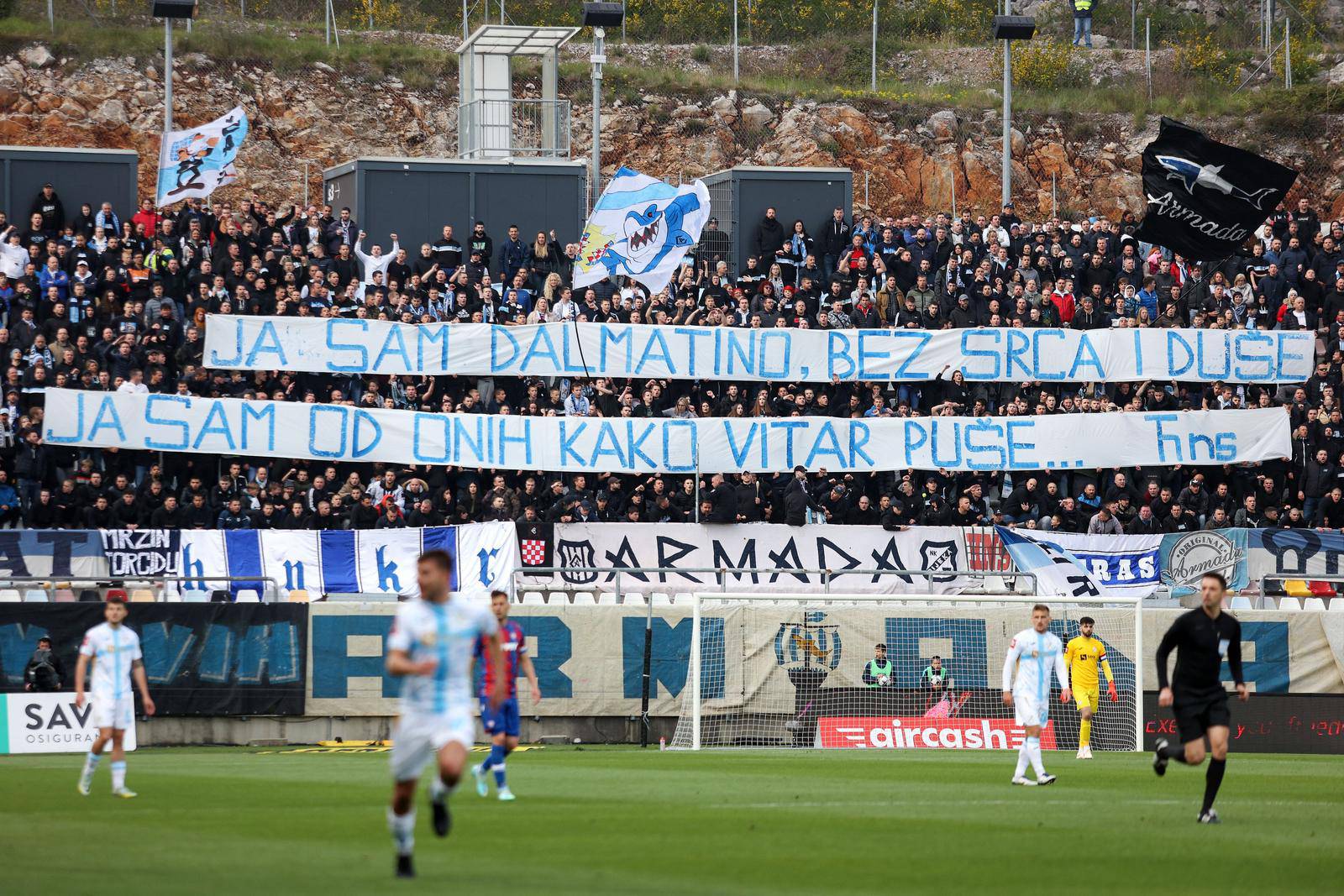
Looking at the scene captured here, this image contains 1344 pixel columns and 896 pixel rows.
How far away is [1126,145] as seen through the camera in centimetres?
6028

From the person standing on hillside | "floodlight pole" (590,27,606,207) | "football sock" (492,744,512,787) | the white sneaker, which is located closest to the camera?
"football sock" (492,744,512,787)

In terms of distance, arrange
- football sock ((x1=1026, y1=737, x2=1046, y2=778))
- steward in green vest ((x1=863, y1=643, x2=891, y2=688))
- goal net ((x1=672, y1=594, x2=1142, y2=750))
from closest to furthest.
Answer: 1. football sock ((x1=1026, y1=737, x2=1046, y2=778))
2. goal net ((x1=672, y1=594, x2=1142, y2=750))
3. steward in green vest ((x1=863, y1=643, x2=891, y2=688))

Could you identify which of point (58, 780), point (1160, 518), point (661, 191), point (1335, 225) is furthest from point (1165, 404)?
point (58, 780)

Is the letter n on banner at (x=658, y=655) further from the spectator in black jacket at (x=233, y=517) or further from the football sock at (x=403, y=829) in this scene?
the football sock at (x=403, y=829)

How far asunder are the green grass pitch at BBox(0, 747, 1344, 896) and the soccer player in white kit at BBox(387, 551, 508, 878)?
0.48 meters

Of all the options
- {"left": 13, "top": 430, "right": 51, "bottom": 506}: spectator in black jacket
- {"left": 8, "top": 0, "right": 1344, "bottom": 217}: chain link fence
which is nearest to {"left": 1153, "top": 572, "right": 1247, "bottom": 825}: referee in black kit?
{"left": 13, "top": 430, "right": 51, "bottom": 506}: spectator in black jacket

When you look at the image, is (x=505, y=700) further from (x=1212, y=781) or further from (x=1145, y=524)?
(x=1145, y=524)

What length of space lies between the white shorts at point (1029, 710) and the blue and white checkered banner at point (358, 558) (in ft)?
40.4

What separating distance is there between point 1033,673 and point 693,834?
7.25 meters

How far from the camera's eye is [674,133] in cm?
5775

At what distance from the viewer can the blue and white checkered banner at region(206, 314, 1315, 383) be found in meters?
32.8

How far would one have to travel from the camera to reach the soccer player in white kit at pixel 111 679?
1756 centimetres

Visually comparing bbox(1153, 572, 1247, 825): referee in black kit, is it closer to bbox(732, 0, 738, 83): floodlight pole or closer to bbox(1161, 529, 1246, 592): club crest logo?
bbox(1161, 529, 1246, 592): club crest logo

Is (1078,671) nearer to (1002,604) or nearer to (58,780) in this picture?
(1002,604)
